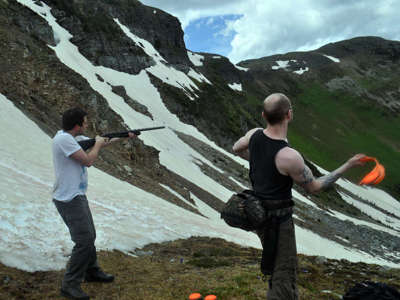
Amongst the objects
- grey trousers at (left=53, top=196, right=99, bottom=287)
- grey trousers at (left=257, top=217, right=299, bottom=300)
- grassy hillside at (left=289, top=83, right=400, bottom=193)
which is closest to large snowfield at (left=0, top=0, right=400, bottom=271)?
grey trousers at (left=53, top=196, right=99, bottom=287)

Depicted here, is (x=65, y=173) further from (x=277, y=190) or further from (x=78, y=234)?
(x=277, y=190)

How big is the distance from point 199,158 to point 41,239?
1476 inches

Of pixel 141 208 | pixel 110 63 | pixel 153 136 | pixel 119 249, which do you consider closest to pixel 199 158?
pixel 153 136

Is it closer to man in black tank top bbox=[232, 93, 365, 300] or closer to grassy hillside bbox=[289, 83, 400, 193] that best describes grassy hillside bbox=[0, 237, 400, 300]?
man in black tank top bbox=[232, 93, 365, 300]

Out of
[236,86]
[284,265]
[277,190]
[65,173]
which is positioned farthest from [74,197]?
[236,86]

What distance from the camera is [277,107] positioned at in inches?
216

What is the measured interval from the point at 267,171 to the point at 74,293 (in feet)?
15.8

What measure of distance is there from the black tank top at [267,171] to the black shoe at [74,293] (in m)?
4.31

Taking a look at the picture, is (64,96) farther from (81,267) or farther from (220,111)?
(220,111)

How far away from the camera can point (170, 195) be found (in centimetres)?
2639

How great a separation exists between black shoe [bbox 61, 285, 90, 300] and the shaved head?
17.2ft

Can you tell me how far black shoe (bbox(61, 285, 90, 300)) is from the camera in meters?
7.29

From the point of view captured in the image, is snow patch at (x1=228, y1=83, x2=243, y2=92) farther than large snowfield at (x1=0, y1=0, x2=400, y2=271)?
Yes

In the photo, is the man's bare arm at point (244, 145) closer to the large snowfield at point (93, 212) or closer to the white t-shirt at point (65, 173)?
the white t-shirt at point (65, 173)
